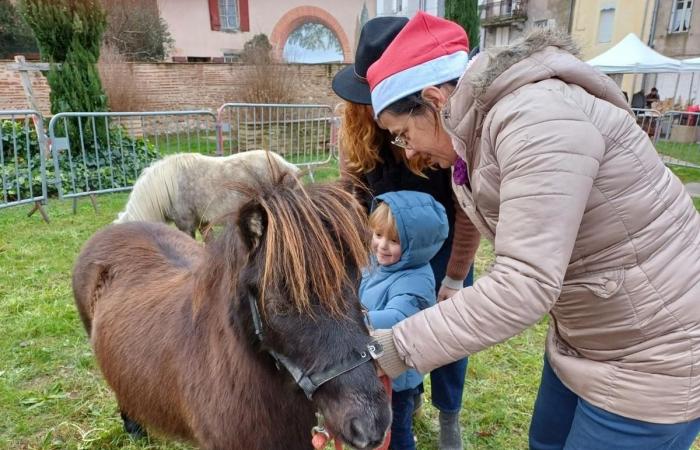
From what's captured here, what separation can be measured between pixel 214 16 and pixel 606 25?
22.1 meters

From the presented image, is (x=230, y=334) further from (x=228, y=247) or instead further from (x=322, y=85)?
(x=322, y=85)

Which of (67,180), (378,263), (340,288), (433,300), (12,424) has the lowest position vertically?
(12,424)

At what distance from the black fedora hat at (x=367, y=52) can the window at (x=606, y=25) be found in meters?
29.4

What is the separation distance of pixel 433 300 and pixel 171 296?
1199 mm

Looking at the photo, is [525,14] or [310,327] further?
[525,14]

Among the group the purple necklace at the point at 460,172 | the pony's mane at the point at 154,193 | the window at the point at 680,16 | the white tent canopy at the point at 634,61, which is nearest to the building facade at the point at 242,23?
the white tent canopy at the point at 634,61

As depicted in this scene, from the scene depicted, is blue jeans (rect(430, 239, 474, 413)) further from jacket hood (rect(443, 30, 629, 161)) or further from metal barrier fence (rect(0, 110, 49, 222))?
metal barrier fence (rect(0, 110, 49, 222))

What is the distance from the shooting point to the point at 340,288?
4.77 ft

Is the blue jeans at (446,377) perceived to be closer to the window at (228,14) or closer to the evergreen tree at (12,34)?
the evergreen tree at (12,34)

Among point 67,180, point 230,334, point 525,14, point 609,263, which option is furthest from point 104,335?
point 525,14

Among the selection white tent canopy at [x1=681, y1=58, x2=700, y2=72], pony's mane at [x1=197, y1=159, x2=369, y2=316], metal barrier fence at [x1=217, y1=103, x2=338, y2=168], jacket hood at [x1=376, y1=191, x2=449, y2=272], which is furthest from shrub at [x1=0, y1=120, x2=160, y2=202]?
white tent canopy at [x1=681, y1=58, x2=700, y2=72]

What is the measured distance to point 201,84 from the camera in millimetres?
18375

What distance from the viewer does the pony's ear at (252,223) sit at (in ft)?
4.73

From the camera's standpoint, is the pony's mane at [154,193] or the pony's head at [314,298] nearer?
the pony's head at [314,298]
